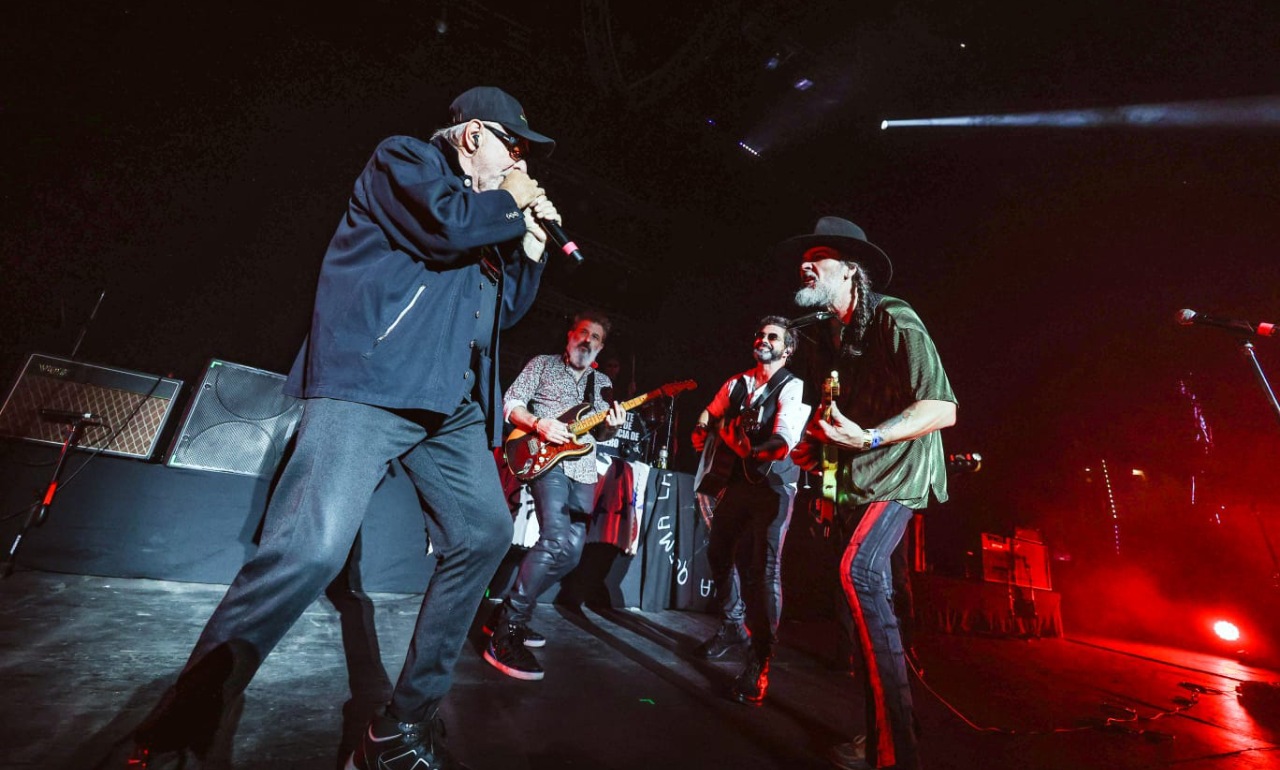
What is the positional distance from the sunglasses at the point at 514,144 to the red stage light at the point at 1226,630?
41.1 feet

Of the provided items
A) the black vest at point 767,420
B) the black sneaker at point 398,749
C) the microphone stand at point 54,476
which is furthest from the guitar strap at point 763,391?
the microphone stand at point 54,476

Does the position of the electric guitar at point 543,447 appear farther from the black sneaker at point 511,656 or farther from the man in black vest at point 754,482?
the black sneaker at point 511,656

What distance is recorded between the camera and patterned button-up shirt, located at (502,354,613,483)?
3408mm

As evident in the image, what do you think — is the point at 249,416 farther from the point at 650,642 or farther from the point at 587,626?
the point at 650,642

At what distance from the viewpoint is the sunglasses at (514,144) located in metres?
1.74

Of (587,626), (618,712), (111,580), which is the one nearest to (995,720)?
(618,712)

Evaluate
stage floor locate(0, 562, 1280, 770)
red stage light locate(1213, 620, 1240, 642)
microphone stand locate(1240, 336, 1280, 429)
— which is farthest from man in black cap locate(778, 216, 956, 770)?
red stage light locate(1213, 620, 1240, 642)

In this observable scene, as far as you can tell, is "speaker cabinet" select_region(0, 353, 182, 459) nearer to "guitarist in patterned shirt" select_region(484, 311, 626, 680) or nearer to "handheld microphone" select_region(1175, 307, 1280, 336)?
"guitarist in patterned shirt" select_region(484, 311, 626, 680)

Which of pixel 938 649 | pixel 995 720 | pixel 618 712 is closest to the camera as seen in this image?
pixel 618 712

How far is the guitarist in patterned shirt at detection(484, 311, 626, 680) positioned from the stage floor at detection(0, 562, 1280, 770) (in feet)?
0.54

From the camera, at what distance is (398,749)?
1.31 m

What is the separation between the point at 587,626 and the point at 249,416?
2.86 m

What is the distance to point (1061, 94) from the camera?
529cm

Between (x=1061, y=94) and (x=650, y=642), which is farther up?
(x=1061, y=94)
